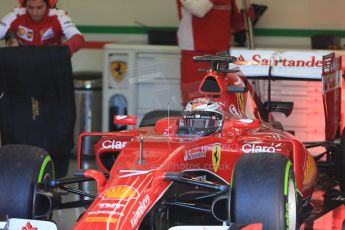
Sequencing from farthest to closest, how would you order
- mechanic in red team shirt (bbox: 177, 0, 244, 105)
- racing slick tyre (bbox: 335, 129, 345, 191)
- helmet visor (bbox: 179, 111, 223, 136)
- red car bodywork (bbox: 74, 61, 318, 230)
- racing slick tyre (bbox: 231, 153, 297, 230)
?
mechanic in red team shirt (bbox: 177, 0, 244, 105)
racing slick tyre (bbox: 335, 129, 345, 191)
helmet visor (bbox: 179, 111, 223, 136)
racing slick tyre (bbox: 231, 153, 297, 230)
red car bodywork (bbox: 74, 61, 318, 230)

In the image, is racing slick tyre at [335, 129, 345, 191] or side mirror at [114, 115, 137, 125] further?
racing slick tyre at [335, 129, 345, 191]

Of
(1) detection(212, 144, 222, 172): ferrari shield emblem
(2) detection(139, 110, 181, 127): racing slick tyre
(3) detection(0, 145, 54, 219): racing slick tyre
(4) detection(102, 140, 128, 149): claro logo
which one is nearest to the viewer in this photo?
(3) detection(0, 145, 54, 219): racing slick tyre

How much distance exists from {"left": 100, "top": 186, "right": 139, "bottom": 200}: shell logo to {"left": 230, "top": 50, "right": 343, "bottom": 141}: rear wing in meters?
2.46

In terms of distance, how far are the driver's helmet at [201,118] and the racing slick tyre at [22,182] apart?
0.92m

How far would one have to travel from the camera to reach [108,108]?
894 cm

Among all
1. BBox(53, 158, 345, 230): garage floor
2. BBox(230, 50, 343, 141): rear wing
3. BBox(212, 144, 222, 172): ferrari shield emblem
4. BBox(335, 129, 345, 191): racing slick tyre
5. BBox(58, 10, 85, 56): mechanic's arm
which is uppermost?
BBox(58, 10, 85, 56): mechanic's arm

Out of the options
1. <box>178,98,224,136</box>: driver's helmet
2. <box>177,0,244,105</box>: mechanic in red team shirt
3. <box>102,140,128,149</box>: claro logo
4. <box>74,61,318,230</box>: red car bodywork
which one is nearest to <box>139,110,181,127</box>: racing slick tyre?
<box>74,61,318,230</box>: red car bodywork

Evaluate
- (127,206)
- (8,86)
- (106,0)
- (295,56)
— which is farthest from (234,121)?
(106,0)

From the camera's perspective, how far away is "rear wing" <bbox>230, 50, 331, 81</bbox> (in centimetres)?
664

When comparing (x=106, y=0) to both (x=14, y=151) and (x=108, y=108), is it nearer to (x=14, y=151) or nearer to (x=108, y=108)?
(x=108, y=108)

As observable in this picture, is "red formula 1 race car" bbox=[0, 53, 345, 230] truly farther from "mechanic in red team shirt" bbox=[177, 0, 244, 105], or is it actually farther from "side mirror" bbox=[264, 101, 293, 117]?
"mechanic in red team shirt" bbox=[177, 0, 244, 105]

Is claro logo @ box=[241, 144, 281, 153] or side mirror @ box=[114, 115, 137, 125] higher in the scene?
side mirror @ box=[114, 115, 137, 125]

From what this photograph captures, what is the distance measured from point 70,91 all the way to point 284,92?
2680 millimetres

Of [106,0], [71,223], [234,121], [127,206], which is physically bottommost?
[71,223]
